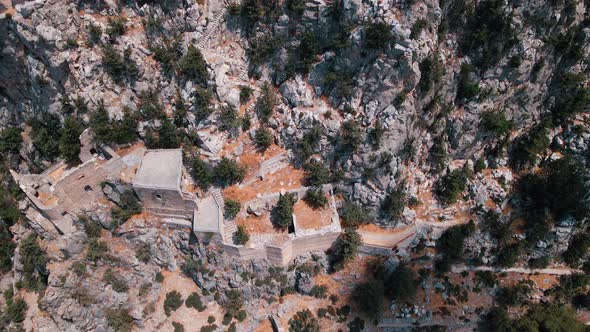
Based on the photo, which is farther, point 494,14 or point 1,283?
point 1,283

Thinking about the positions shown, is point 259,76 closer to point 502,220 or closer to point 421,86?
point 421,86

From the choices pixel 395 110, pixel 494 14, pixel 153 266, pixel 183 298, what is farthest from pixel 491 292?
pixel 153 266

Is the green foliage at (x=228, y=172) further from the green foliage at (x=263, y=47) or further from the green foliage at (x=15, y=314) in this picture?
the green foliage at (x=15, y=314)

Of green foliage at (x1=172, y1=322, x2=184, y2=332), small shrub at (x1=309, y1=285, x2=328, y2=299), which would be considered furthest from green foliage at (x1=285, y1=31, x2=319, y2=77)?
green foliage at (x1=172, y1=322, x2=184, y2=332)

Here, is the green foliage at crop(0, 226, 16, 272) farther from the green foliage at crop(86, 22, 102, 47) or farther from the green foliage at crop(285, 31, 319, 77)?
the green foliage at crop(285, 31, 319, 77)

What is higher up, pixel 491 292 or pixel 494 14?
pixel 494 14

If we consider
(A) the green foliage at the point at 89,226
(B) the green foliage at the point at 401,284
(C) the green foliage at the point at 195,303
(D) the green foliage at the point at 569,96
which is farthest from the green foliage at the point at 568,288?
(A) the green foliage at the point at 89,226
